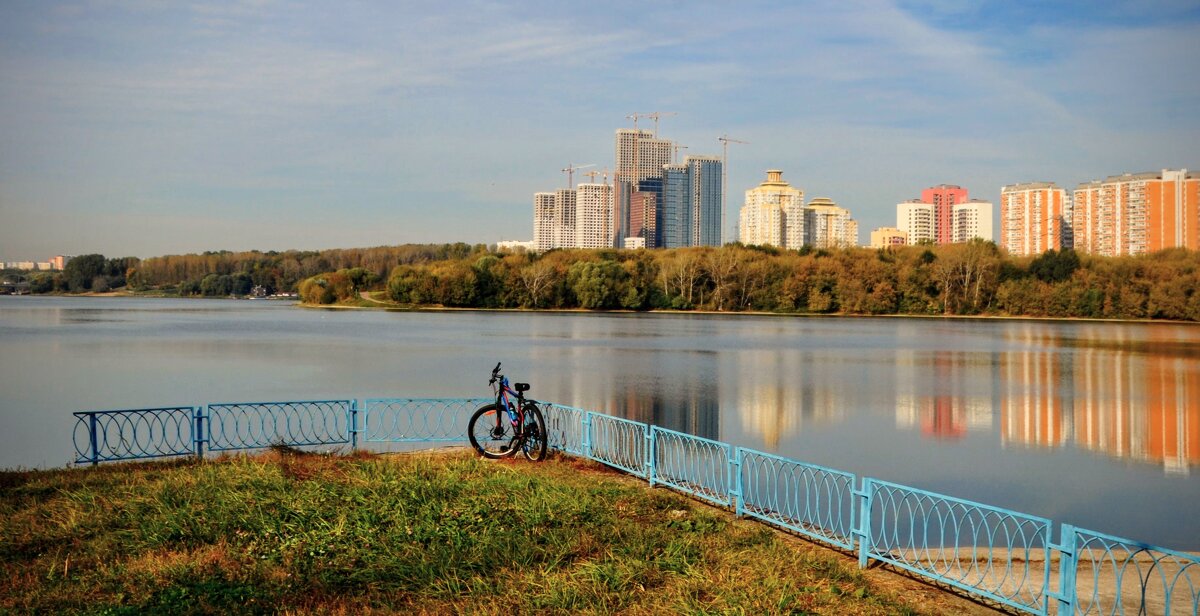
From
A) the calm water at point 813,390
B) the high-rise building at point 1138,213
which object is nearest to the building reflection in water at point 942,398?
the calm water at point 813,390

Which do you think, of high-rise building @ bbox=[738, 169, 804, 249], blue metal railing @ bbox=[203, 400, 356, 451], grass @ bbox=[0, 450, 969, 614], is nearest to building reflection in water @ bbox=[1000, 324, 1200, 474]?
grass @ bbox=[0, 450, 969, 614]

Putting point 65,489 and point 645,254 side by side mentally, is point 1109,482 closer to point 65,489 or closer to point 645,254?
point 65,489

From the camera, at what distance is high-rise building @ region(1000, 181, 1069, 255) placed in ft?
391

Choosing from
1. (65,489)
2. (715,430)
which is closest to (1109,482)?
(715,430)

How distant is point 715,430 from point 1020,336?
131 feet

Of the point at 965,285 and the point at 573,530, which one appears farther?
the point at 965,285

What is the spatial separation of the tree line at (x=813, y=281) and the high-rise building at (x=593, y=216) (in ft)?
320

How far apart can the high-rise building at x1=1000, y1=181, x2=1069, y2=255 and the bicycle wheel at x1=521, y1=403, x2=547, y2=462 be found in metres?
121

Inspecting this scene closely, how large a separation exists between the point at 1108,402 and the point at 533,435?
663 inches

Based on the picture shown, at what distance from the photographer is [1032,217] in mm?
122062

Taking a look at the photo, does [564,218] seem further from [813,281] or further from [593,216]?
[813,281]

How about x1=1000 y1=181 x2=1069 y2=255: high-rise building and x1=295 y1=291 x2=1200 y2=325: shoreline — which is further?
x1=1000 y1=181 x2=1069 y2=255: high-rise building

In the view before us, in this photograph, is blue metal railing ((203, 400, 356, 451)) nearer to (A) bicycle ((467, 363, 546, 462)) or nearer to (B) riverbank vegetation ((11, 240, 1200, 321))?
(A) bicycle ((467, 363, 546, 462))

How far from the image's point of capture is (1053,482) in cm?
1248
